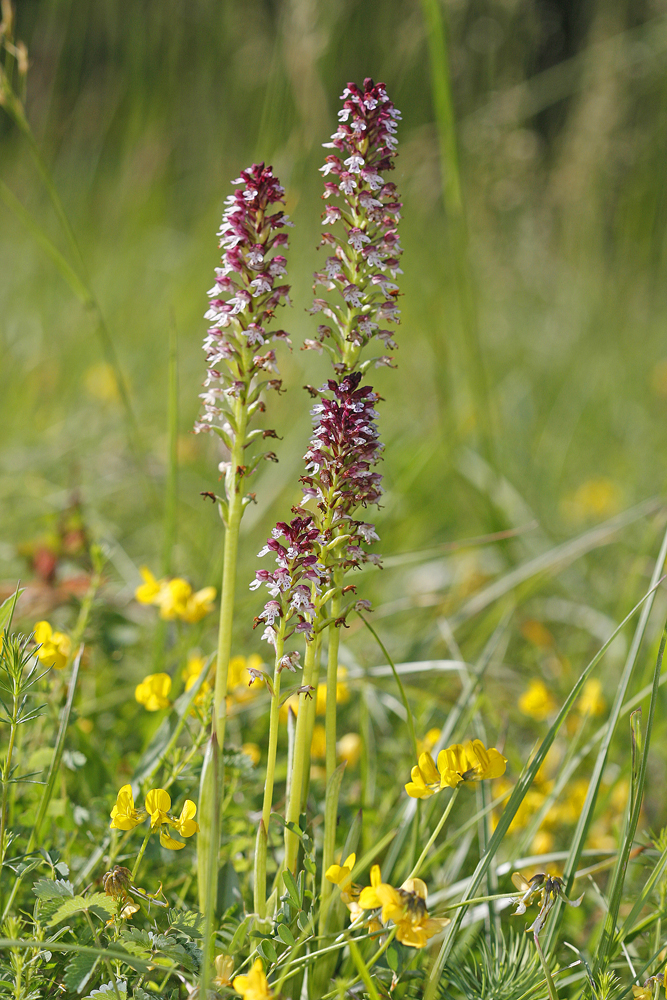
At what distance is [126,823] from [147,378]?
344cm

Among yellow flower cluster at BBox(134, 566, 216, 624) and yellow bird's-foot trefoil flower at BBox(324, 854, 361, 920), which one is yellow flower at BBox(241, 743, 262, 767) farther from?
yellow bird's-foot trefoil flower at BBox(324, 854, 361, 920)

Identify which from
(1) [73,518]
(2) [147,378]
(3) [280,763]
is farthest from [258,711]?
(2) [147,378]

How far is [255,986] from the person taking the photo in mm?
894

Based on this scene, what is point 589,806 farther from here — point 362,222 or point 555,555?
point 555,555

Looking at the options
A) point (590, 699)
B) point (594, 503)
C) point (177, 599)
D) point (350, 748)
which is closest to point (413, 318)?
point (594, 503)

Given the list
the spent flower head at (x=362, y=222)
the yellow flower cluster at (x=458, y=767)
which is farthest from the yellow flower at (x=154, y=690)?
the spent flower head at (x=362, y=222)

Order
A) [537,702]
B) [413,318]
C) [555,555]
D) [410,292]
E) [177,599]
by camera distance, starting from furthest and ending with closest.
Result: [410,292], [413,318], [555,555], [537,702], [177,599]

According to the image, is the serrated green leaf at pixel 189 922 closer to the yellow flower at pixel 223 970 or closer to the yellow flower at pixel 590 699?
the yellow flower at pixel 223 970

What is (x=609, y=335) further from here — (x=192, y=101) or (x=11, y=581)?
(x=11, y=581)

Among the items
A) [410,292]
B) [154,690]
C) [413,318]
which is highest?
[410,292]

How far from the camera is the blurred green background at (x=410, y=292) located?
2.58m

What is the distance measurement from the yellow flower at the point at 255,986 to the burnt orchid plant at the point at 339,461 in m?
0.11

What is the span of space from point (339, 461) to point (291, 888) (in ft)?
1.88

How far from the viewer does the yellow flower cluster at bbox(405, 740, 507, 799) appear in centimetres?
103
